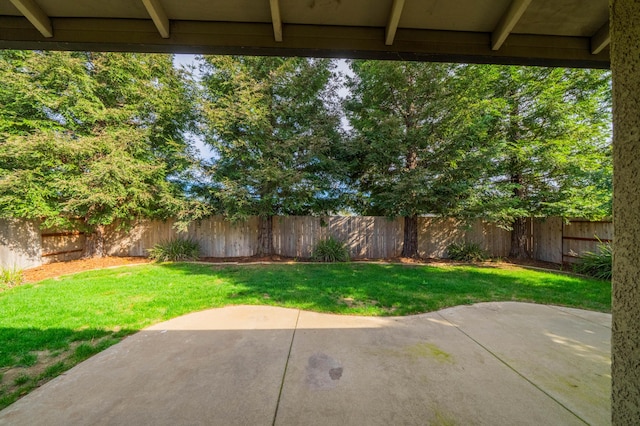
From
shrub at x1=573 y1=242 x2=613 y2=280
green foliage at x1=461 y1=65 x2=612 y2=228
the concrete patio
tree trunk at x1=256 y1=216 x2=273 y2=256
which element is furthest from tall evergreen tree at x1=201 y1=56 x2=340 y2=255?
shrub at x1=573 y1=242 x2=613 y2=280

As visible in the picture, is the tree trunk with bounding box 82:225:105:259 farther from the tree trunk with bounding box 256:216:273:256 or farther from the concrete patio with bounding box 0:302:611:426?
the concrete patio with bounding box 0:302:611:426

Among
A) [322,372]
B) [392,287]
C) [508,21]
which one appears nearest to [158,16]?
[508,21]

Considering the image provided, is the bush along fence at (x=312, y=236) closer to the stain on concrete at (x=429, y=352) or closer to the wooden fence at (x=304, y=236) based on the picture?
the wooden fence at (x=304, y=236)

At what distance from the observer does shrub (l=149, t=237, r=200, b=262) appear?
853 centimetres

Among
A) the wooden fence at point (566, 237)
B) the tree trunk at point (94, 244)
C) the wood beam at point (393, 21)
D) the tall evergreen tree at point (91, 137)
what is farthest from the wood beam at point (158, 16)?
the wooden fence at point (566, 237)

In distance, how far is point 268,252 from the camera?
9406mm

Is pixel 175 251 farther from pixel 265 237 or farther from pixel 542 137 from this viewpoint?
pixel 542 137

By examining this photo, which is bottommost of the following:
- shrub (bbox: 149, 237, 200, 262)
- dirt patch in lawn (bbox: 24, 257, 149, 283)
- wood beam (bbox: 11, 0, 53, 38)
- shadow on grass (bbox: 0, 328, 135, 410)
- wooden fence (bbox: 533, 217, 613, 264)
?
dirt patch in lawn (bbox: 24, 257, 149, 283)

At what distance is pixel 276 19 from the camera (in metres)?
1.95

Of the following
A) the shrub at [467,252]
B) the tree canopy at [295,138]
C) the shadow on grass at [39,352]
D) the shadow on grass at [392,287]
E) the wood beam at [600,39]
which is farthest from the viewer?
the shrub at [467,252]

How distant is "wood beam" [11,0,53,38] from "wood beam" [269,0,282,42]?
5.82ft

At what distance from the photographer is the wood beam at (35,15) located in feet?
5.95

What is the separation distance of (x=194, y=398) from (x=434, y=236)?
375 inches

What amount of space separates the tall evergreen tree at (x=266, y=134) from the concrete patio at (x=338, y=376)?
5371 millimetres
